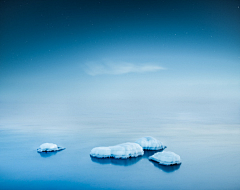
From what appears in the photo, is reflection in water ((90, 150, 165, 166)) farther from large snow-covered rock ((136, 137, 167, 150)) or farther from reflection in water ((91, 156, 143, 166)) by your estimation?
large snow-covered rock ((136, 137, 167, 150))

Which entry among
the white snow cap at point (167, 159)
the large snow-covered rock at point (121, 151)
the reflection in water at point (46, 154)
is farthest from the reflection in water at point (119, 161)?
the reflection in water at point (46, 154)

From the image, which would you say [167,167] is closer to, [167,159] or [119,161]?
[167,159]

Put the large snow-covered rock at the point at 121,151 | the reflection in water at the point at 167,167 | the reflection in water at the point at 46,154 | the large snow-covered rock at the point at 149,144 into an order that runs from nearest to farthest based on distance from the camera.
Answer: the reflection in water at the point at 167,167 → the large snow-covered rock at the point at 121,151 → the reflection in water at the point at 46,154 → the large snow-covered rock at the point at 149,144

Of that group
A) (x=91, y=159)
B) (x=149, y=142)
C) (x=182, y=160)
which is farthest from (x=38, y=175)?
(x=182, y=160)

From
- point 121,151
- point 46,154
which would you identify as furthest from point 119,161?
point 46,154

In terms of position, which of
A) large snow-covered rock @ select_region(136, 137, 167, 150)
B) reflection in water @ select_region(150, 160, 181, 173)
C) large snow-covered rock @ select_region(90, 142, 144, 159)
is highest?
large snow-covered rock @ select_region(136, 137, 167, 150)

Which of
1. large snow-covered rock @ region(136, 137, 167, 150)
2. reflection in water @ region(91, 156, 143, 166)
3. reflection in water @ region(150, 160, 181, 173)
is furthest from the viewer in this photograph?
large snow-covered rock @ region(136, 137, 167, 150)

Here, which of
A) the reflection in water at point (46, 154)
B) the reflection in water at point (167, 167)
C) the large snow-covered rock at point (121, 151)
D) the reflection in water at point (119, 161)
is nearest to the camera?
the reflection in water at point (167, 167)

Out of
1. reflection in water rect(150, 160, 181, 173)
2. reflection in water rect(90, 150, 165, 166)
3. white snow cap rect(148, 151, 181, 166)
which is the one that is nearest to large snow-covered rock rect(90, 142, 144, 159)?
reflection in water rect(90, 150, 165, 166)

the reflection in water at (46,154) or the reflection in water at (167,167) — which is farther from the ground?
the reflection in water at (46,154)

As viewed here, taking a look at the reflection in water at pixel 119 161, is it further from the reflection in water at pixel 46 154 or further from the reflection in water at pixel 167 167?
the reflection in water at pixel 46 154

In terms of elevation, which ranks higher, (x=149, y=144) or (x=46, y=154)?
(x=149, y=144)

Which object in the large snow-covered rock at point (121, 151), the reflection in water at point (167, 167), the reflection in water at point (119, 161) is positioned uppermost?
the large snow-covered rock at point (121, 151)

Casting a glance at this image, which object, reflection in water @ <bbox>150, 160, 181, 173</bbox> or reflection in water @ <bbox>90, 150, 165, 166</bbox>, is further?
reflection in water @ <bbox>90, 150, 165, 166</bbox>
